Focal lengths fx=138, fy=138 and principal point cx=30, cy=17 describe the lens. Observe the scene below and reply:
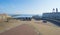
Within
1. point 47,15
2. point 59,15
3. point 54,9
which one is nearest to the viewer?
point 59,15

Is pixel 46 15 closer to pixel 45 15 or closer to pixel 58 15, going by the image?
pixel 45 15

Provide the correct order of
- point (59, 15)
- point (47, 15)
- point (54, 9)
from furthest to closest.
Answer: point (54, 9)
point (47, 15)
point (59, 15)

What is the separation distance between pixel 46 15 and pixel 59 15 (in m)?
11.0

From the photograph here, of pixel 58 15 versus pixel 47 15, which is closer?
pixel 58 15

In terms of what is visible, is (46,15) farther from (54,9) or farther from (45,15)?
(54,9)

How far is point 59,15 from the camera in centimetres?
6656

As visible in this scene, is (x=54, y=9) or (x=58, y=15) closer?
(x=58, y=15)

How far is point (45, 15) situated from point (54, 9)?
7.99 meters

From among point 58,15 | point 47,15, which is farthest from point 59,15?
point 47,15

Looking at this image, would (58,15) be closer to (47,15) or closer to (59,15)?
(59,15)

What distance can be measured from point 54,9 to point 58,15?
14.8 metres

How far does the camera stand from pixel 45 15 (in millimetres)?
76938

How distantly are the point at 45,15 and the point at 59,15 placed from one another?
11793 mm

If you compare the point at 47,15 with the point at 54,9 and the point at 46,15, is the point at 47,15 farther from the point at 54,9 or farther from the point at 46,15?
the point at 54,9
